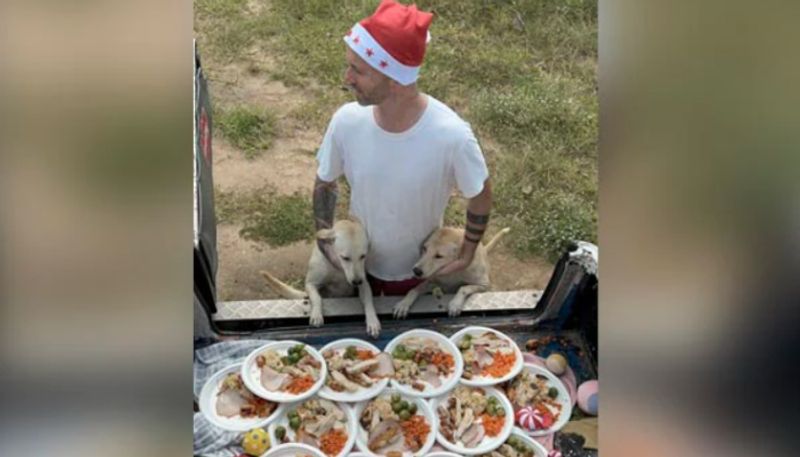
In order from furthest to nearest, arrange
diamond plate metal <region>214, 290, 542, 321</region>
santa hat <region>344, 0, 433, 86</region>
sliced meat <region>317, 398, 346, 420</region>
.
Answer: diamond plate metal <region>214, 290, 542, 321</region> → sliced meat <region>317, 398, 346, 420</region> → santa hat <region>344, 0, 433, 86</region>

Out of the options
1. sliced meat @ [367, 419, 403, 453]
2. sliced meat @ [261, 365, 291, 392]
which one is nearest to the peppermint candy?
sliced meat @ [367, 419, 403, 453]

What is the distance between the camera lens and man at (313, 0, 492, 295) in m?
1.64

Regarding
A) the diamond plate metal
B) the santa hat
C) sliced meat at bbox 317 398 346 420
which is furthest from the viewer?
the diamond plate metal

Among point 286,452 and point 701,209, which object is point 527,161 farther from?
point 286,452

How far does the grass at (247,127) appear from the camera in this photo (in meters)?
1.80

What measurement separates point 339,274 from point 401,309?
152 millimetres

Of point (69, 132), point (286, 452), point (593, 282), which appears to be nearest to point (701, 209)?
point (593, 282)

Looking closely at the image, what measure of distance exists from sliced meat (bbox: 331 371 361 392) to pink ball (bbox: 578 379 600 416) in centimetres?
46

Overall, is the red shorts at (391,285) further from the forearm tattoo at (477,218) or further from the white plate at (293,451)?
the white plate at (293,451)

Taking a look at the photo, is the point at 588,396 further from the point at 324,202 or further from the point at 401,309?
the point at 324,202

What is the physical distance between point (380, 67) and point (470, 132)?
226 millimetres

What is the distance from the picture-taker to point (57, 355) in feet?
4.91

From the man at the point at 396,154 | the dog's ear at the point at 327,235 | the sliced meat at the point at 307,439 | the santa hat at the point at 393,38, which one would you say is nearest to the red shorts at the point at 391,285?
the man at the point at 396,154

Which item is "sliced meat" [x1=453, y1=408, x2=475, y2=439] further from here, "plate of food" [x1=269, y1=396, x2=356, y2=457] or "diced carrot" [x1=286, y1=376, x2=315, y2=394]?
"diced carrot" [x1=286, y1=376, x2=315, y2=394]
